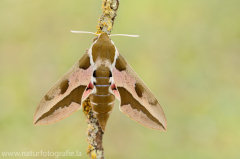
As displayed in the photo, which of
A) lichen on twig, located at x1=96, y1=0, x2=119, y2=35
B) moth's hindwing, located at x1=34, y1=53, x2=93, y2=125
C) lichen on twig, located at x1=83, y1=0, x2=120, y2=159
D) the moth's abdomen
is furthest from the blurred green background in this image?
lichen on twig, located at x1=96, y1=0, x2=119, y2=35

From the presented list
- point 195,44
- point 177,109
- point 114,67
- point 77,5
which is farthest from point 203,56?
point 114,67

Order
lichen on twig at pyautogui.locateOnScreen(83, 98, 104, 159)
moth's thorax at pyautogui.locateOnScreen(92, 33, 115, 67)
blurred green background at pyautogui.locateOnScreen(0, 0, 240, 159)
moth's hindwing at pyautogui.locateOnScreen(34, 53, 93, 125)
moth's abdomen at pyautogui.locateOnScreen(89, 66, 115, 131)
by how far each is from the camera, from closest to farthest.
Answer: lichen on twig at pyautogui.locateOnScreen(83, 98, 104, 159), moth's abdomen at pyautogui.locateOnScreen(89, 66, 115, 131), moth's thorax at pyautogui.locateOnScreen(92, 33, 115, 67), moth's hindwing at pyautogui.locateOnScreen(34, 53, 93, 125), blurred green background at pyautogui.locateOnScreen(0, 0, 240, 159)

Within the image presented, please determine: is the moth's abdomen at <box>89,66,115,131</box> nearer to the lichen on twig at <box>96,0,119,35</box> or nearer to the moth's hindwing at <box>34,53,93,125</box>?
the moth's hindwing at <box>34,53,93,125</box>

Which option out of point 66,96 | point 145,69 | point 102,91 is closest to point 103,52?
point 102,91

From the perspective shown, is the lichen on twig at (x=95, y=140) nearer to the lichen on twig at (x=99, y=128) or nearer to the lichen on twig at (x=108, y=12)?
the lichen on twig at (x=99, y=128)

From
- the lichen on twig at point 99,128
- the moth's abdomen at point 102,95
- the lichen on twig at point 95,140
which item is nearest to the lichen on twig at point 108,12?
the lichen on twig at point 99,128

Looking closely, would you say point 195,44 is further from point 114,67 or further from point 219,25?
point 114,67
